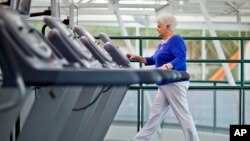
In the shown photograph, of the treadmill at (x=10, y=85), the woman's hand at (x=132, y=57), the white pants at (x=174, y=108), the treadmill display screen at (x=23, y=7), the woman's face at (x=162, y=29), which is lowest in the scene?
the white pants at (x=174, y=108)

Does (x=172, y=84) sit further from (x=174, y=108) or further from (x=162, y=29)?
(x=162, y=29)

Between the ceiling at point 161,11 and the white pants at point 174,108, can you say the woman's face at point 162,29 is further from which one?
the ceiling at point 161,11

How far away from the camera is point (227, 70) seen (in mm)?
10297

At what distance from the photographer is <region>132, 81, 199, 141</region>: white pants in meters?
5.70

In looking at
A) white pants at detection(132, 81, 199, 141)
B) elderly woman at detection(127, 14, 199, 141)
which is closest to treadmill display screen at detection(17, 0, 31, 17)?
elderly woman at detection(127, 14, 199, 141)

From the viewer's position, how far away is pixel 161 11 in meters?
14.1

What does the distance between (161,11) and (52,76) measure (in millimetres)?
11906

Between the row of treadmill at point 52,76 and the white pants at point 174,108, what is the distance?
1546 mm

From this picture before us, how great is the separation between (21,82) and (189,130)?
3.74m

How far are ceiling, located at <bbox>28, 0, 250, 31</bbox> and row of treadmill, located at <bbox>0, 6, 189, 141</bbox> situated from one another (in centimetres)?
788

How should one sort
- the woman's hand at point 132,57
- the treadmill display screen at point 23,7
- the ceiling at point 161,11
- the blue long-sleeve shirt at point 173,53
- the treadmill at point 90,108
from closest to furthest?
the treadmill at point 90,108 → the treadmill display screen at point 23,7 → the blue long-sleeve shirt at point 173,53 → the woman's hand at point 132,57 → the ceiling at point 161,11

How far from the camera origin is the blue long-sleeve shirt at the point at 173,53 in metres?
5.59

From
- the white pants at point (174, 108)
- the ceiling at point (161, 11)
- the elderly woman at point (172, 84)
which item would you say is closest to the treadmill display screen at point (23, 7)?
the elderly woman at point (172, 84)

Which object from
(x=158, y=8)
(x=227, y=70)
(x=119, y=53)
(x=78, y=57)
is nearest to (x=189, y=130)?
(x=119, y=53)
